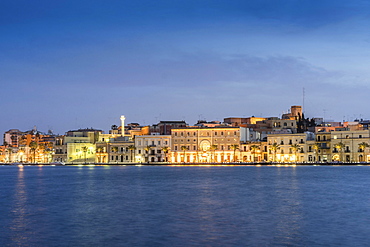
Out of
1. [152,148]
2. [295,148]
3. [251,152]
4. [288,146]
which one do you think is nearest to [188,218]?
[295,148]

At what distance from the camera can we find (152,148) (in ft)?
389

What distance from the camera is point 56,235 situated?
78.8 ft

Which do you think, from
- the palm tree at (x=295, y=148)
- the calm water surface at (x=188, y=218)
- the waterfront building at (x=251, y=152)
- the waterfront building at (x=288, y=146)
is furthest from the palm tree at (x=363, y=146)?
the calm water surface at (x=188, y=218)

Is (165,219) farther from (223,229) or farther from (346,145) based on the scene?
(346,145)

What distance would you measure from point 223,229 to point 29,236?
8.20 meters

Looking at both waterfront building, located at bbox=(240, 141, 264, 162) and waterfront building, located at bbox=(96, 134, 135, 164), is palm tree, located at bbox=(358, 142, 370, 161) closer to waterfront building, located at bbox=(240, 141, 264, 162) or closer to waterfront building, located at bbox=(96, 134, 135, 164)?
waterfront building, located at bbox=(240, 141, 264, 162)

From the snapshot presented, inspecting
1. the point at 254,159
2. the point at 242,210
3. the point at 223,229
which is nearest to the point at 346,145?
the point at 254,159

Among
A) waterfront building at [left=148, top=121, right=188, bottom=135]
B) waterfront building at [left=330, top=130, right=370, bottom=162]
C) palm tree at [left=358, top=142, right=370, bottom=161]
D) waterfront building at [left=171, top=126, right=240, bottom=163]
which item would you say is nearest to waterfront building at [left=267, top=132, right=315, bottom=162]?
waterfront building at [left=330, top=130, right=370, bottom=162]

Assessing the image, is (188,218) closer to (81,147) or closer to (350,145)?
(350,145)

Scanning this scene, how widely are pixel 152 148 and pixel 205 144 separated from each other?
1135 centimetres

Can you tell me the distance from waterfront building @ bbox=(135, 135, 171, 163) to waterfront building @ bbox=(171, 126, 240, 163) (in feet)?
5.49

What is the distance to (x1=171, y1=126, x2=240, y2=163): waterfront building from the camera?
11388 centimetres

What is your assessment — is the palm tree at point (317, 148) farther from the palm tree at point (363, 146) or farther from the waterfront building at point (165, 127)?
the waterfront building at point (165, 127)

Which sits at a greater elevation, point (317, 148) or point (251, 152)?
point (317, 148)
